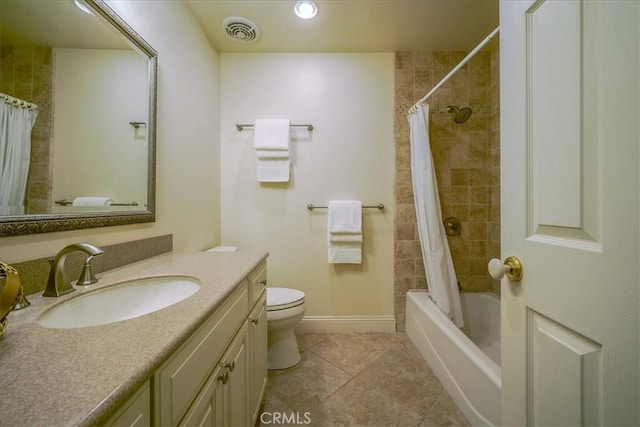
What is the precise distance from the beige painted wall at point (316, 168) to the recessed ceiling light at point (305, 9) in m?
0.40

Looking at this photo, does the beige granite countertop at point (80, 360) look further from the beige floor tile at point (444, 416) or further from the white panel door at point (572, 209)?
the beige floor tile at point (444, 416)

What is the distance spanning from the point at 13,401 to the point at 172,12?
5.84 ft

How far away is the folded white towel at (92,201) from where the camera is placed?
2.79ft

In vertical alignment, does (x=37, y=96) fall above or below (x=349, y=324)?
above

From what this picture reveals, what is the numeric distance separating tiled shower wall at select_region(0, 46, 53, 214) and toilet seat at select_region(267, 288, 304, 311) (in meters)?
1.06

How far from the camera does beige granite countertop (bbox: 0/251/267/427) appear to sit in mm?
297

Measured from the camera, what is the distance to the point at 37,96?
72 cm

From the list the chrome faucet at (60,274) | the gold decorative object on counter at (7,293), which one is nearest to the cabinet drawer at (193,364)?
the gold decorative object on counter at (7,293)

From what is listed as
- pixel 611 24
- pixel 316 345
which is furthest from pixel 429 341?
pixel 611 24

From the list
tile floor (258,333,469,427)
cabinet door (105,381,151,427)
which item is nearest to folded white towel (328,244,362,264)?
tile floor (258,333,469,427)

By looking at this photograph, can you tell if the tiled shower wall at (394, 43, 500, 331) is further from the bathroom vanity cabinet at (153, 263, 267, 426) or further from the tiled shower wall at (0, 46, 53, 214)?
the tiled shower wall at (0, 46, 53, 214)

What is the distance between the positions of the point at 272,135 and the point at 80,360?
169 cm

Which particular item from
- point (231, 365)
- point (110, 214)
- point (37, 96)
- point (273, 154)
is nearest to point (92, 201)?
point (110, 214)

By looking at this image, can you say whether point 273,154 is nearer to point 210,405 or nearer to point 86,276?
point 86,276
